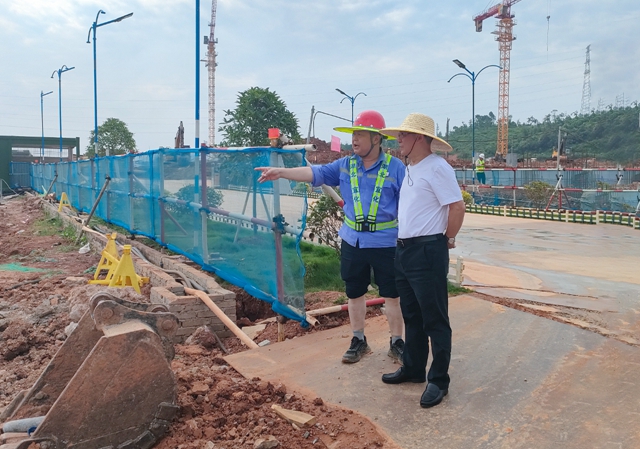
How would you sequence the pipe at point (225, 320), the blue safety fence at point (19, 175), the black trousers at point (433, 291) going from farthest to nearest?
the blue safety fence at point (19, 175) < the pipe at point (225, 320) < the black trousers at point (433, 291)

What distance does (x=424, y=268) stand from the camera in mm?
3619

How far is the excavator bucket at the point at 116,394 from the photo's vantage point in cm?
303

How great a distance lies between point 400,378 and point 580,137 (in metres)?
62.0

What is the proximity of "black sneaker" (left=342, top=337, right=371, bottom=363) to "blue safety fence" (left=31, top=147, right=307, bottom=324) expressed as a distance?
0.94 m

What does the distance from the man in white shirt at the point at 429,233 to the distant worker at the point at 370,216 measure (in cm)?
45

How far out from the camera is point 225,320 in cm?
546

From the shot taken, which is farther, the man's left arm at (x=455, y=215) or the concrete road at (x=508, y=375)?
the man's left arm at (x=455, y=215)

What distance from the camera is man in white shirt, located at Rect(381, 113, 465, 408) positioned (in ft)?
11.8

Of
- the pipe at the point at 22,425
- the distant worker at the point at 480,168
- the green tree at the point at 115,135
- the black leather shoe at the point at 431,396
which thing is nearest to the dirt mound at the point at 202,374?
the black leather shoe at the point at 431,396

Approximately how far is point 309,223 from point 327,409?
4331 mm

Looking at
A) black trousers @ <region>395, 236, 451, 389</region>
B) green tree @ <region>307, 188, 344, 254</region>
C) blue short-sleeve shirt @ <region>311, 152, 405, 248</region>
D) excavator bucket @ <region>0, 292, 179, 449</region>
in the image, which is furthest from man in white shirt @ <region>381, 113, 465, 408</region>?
green tree @ <region>307, 188, 344, 254</region>

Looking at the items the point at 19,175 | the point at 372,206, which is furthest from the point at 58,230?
the point at 19,175

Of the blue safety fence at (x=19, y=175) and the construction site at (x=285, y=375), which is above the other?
the blue safety fence at (x=19, y=175)

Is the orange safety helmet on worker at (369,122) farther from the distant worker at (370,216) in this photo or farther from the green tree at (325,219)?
the green tree at (325,219)
